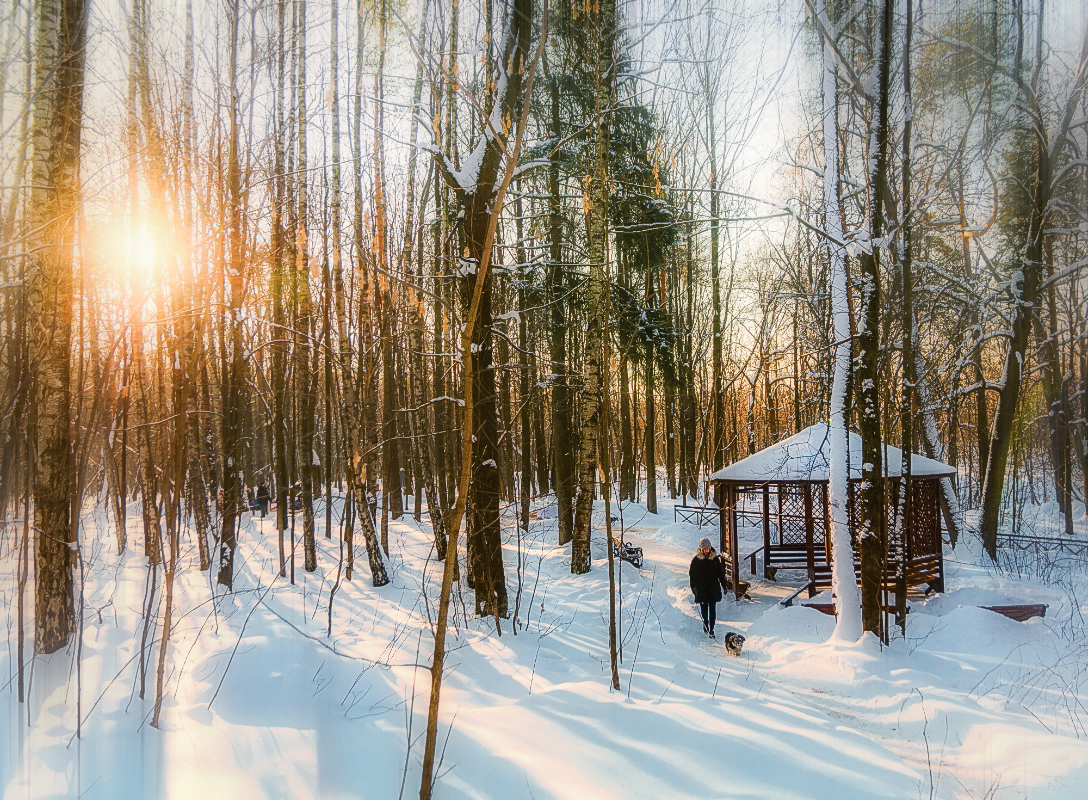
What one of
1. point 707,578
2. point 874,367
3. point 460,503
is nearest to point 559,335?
point 707,578

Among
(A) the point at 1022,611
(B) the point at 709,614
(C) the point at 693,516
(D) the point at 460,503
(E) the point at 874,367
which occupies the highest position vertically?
(E) the point at 874,367

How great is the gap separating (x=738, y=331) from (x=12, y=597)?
21142 mm

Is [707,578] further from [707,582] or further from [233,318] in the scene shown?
[233,318]

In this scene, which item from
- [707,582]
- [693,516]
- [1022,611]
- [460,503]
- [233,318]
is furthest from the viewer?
[693,516]

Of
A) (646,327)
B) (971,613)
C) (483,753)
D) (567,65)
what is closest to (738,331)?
(646,327)

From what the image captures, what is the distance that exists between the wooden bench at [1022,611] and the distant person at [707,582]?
3640 mm

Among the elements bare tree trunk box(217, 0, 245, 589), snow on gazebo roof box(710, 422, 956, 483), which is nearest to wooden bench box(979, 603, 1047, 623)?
snow on gazebo roof box(710, 422, 956, 483)

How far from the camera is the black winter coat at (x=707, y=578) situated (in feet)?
25.4

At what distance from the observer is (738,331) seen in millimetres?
21609

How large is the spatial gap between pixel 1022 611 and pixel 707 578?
4256 mm

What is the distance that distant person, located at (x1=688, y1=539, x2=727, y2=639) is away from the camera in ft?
25.5

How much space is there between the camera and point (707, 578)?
780cm

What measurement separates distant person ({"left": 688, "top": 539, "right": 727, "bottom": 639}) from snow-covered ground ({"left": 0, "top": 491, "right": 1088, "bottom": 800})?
1.55 feet

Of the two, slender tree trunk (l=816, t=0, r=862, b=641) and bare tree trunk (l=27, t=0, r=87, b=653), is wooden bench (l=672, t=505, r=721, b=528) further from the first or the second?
bare tree trunk (l=27, t=0, r=87, b=653)
